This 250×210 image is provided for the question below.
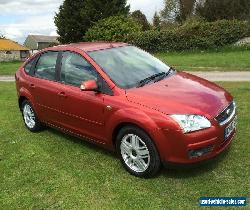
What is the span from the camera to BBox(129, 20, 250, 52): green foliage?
28.2m

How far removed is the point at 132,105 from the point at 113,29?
31713 millimetres

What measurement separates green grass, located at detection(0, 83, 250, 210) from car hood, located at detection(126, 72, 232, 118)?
89 centimetres

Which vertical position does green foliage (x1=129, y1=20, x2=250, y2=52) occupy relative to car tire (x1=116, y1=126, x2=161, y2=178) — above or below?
above

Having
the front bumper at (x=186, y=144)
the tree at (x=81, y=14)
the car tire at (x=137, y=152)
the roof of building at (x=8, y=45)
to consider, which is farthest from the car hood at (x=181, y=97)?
the roof of building at (x=8, y=45)

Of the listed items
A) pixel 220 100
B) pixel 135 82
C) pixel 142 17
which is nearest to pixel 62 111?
pixel 135 82

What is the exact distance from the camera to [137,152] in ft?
17.9

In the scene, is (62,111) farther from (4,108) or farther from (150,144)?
(4,108)

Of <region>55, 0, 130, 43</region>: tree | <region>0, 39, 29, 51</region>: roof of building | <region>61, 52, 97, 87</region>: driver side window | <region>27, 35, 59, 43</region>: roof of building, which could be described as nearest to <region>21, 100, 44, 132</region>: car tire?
<region>61, 52, 97, 87</region>: driver side window

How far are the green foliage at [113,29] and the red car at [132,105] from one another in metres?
28.5

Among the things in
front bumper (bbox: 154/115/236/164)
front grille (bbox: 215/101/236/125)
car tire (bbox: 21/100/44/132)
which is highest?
front grille (bbox: 215/101/236/125)

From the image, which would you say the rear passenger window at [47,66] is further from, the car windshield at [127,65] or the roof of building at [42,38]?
the roof of building at [42,38]

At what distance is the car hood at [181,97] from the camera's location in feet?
16.9

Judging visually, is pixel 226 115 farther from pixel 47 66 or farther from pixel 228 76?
pixel 228 76

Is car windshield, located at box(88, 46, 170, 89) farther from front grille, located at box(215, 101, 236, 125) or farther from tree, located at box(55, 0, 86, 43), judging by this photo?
tree, located at box(55, 0, 86, 43)
